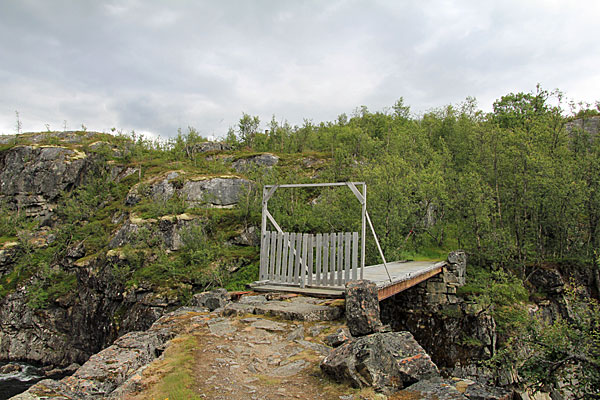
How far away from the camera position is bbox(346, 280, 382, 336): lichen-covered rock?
6.05 metres

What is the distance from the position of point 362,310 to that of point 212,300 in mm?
3832

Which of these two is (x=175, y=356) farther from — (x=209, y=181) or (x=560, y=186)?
(x=560, y=186)

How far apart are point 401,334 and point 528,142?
1832 centimetres

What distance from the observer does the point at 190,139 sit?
2838 centimetres

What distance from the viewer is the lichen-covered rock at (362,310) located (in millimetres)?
6047

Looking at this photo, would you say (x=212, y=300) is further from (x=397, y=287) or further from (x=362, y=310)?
(x=397, y=287)

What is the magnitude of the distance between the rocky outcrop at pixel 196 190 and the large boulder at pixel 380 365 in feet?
49.7

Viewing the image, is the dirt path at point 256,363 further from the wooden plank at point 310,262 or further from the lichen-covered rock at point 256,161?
the lichen-covered rock at point 256,161

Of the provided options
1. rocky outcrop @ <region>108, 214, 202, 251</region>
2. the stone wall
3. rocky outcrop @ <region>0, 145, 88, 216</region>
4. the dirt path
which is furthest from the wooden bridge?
rocky outcrop @ <region>0, 145, 88, 216</region>

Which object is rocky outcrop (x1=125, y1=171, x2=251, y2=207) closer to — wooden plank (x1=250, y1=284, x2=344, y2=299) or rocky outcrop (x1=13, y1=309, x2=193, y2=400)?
wooden plank (x1=250, y1=284, x2=344, y2=299)

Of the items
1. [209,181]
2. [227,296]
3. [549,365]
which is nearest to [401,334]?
[549,365]

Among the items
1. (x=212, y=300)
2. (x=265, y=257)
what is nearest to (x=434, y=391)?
(x=212, y=300)

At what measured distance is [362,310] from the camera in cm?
614

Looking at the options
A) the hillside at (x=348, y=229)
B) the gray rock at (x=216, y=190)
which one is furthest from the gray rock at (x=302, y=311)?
the gray rock at (x=216, y=190)
